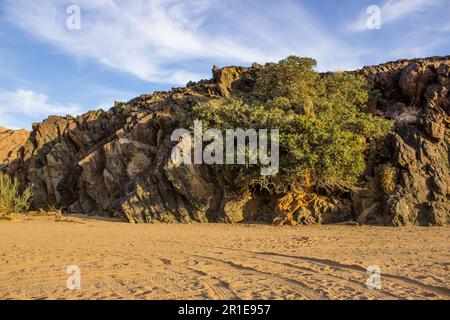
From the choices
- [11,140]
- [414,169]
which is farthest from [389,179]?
[11,140]

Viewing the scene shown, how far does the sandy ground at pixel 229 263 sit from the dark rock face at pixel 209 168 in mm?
2531

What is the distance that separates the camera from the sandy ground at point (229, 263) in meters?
5.79

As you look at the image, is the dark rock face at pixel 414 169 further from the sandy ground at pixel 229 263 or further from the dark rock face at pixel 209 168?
the sandy ground at pixel 229 263

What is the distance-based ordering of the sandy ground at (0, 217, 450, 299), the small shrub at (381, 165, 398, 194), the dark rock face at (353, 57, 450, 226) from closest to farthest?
1. the sandy ground at (0, 217, 450, 299)
2. the dark rock face at (353, 57, 450, 226)
3. the small shrub at (381, 165, 398, 194)

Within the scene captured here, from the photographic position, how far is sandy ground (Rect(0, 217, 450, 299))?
5.79 m

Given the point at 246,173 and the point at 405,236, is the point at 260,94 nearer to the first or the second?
the point at 246,173

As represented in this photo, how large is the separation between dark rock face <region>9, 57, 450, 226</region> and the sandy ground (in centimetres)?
253

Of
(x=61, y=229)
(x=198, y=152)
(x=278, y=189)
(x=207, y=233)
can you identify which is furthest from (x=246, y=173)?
(x=61, y=229)

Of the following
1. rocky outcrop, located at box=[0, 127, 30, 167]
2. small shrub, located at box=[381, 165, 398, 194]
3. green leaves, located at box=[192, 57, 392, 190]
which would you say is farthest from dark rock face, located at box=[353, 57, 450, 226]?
rocky outcrop, located at box=[0, 127, 30, 167]

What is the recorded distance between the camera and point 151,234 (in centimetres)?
1359

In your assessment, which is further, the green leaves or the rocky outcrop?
the rocky outcrop

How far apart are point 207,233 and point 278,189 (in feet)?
15.0

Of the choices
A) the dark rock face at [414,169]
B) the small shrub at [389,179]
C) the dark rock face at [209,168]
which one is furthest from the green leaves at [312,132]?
the dark rock face at [209,168]

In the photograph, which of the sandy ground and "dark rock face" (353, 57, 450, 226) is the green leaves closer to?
"dark rock face" (353, 57, 450, 226)
